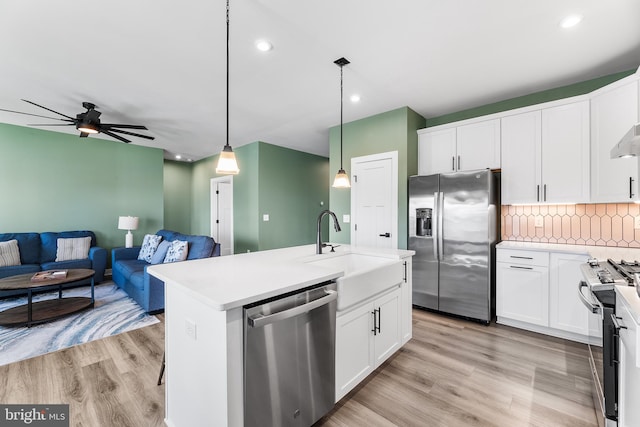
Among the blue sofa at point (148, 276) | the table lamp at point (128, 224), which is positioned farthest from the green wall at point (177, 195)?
the blue sofa at point (148, 276)

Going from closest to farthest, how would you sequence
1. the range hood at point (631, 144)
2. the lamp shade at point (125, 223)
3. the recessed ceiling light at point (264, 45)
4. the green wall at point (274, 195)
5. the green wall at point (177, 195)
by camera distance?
the range hood at point (631, 144), the recessed ceiling light at point (264, 45), the lamp shade at point (125, 223), the green wall at point (274, 195), the green wall at point (177, 195)

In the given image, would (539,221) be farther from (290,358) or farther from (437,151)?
(290,358)

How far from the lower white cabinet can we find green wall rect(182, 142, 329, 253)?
3889mm

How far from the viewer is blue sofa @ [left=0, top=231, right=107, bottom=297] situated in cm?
407

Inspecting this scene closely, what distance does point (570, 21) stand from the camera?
6.55ft

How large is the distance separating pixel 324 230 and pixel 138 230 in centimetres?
402

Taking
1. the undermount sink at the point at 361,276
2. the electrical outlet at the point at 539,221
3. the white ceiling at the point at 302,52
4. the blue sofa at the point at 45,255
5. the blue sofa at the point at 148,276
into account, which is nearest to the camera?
the undermount sink at the point at 361,276

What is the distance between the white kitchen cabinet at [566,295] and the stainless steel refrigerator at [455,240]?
547 mm

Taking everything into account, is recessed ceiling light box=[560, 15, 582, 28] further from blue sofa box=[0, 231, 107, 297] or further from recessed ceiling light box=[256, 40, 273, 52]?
blue sofa box=[0, 231, 107, 297]

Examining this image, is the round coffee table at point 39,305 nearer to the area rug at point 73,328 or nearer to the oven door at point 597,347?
the area rug at point 73,328

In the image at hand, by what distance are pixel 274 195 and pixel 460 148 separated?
136 inches

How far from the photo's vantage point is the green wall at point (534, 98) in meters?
2.82

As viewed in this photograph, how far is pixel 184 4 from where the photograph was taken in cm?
183

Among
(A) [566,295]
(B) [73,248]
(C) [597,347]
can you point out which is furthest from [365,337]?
(B) [73,248]
